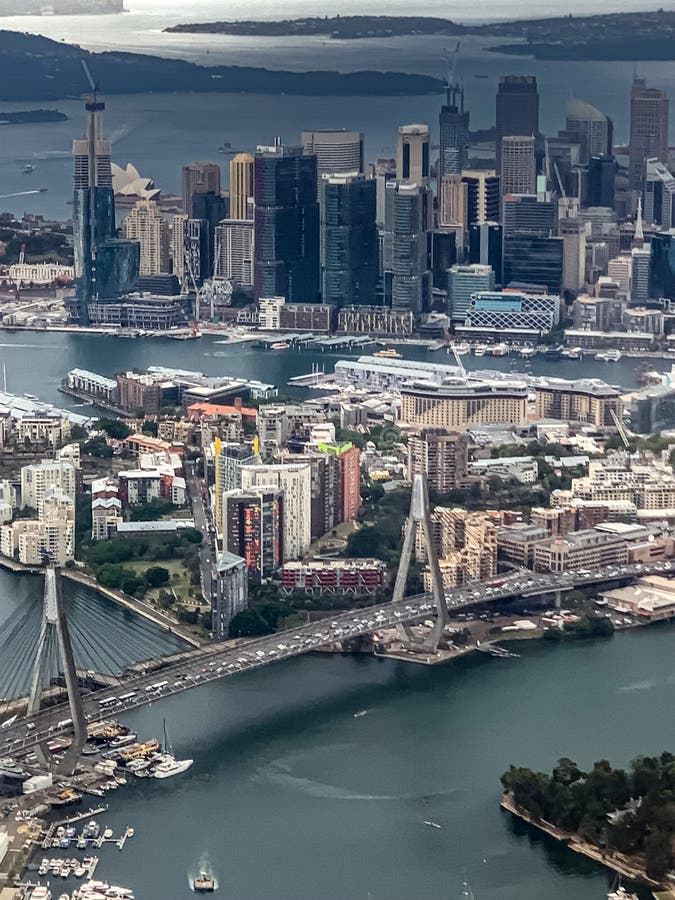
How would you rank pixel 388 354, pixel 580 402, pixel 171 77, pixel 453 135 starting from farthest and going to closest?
pixel 171 77 < pixel 453 135 < pixel 388 354 < pixel 580 402

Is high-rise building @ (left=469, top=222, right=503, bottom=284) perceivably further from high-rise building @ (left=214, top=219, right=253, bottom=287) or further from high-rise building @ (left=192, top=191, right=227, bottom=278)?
high-rise building @ (left=192, top=191, right=227, bottom=278)

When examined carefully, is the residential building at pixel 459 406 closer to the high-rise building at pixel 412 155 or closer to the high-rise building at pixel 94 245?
the high-rise building at pixel 94 245

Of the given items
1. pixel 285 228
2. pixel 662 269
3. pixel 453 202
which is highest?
pixel 453 202

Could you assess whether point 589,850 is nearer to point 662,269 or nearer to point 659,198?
point 662,269

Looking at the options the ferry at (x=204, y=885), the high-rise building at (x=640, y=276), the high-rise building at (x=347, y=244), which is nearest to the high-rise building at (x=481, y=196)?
the high-rise building at (x=347, y=244)

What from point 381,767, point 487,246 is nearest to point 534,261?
point 487,246

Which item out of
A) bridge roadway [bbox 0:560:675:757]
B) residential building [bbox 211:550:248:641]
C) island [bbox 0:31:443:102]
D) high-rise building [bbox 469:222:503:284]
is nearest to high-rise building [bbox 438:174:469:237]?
high-rise building [bbox 469:222:503:284]
